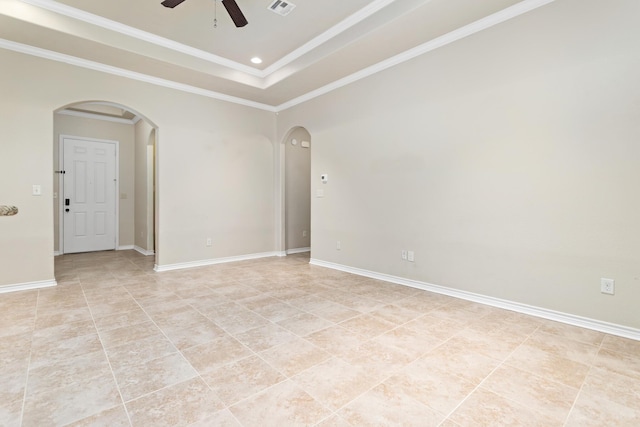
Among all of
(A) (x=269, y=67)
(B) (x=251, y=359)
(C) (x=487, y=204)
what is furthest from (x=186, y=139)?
(C) (x=487, y=204)

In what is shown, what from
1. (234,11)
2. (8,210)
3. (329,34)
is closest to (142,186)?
(8,210)

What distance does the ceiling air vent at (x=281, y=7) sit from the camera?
3117mm

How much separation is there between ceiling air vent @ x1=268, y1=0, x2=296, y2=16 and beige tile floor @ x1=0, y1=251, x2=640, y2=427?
308 centimetres

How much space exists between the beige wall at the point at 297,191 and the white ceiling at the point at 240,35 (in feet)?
5.35

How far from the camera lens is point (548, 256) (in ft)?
9.11

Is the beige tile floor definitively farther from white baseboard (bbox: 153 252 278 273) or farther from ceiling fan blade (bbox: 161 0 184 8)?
ceiling fan blade (bbox: 161 0 184 8)

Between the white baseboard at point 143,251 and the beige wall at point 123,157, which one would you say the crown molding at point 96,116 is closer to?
the beige wall at point 123,157

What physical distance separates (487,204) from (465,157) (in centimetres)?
55

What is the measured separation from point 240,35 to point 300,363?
3688 mm

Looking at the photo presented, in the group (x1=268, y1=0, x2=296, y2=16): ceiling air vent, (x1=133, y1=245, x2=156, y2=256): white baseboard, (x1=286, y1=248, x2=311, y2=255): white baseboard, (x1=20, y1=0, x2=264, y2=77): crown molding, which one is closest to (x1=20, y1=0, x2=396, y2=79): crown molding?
(x1=20, y1=0, x2=264, y2=77): crown molding

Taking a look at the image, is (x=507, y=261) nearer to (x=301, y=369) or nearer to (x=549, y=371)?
(x=549, y=371)

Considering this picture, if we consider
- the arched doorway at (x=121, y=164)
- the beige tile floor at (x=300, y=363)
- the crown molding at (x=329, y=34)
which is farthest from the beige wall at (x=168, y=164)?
the crown molding at (x=329, y=34)

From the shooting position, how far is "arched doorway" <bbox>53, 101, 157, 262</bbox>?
5906mm

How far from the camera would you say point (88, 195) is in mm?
6203
